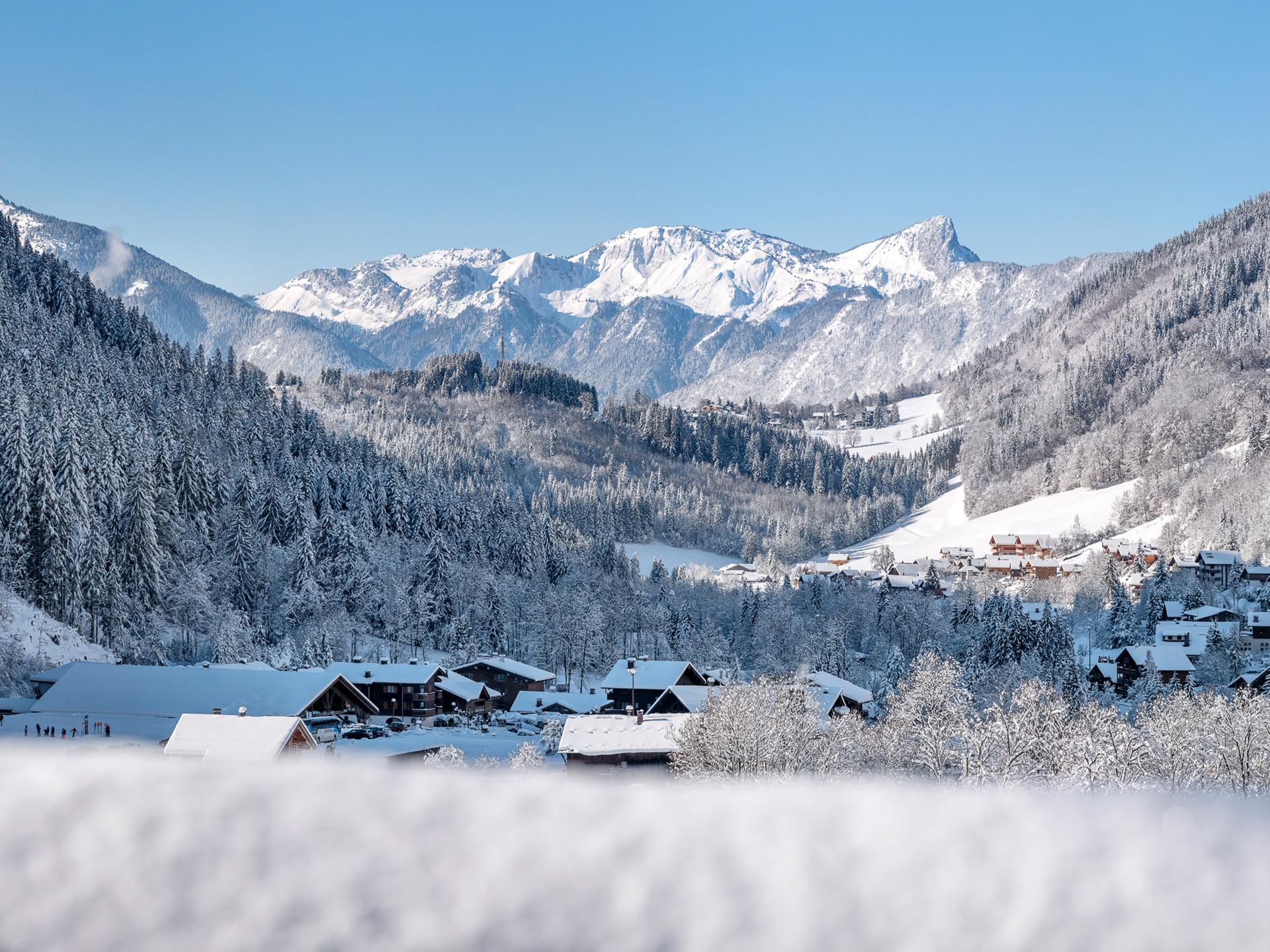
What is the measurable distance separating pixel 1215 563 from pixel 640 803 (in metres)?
124

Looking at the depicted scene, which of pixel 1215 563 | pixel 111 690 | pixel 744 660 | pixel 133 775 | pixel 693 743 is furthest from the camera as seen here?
pixel 1215 563

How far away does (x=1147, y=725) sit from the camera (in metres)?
29.7

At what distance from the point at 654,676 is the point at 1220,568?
274 feet

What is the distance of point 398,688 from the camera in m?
58.1

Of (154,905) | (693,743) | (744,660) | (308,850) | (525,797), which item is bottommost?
(744,660)

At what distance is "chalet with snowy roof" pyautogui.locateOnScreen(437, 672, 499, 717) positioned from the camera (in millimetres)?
60219

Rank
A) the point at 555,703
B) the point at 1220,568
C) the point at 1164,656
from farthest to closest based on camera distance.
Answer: the point at 1220,568 → the point at 1164,656 → the point at 555,703

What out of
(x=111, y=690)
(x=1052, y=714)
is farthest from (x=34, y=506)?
(x=1052, y=714)

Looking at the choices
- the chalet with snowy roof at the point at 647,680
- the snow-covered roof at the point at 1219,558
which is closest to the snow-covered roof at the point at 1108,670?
the chalet with snowy roof at the point at 647,680

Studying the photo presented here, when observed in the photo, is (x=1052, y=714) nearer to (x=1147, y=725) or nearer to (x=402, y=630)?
(x=1147, y=725)

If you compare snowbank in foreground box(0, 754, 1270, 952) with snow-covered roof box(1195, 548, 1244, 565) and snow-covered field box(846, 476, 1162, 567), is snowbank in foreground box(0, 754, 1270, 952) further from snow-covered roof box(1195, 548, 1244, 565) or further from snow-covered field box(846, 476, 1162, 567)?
snow-covered field box(846, 476, 1162, 567)

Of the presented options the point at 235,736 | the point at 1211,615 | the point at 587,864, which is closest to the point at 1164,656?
the point at 1211,615

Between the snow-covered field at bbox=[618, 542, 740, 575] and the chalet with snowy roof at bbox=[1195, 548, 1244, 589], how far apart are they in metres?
71.0

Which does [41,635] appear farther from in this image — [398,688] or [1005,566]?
[1005,566]
